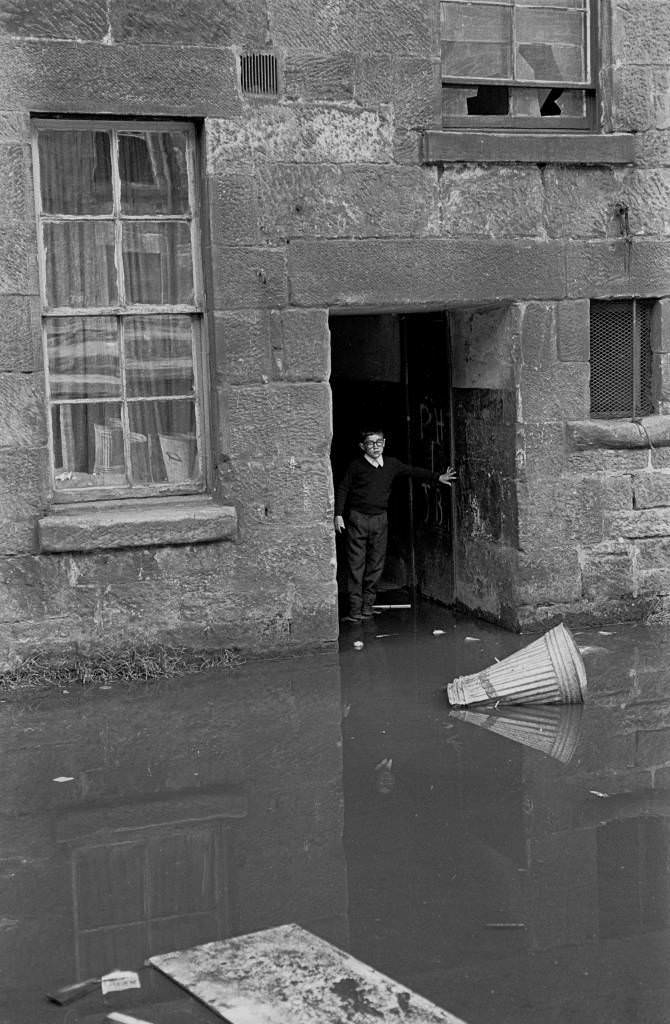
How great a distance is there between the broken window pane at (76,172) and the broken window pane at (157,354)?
2.64 feet

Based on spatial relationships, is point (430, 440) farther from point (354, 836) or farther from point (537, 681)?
point (354, 836)

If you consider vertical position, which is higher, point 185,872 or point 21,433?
point 21,433

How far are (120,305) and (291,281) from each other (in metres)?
1.15

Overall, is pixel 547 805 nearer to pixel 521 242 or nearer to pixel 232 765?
pixel 232 765

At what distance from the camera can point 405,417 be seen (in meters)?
11.5

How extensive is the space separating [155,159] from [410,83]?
1.82 meters

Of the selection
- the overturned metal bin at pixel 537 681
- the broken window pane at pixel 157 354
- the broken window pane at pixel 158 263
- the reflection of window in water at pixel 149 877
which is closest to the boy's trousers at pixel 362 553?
the broken window pane at pixel 157 354

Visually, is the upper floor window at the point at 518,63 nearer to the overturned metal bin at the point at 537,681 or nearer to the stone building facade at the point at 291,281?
the stone building facade at the point at 291,281

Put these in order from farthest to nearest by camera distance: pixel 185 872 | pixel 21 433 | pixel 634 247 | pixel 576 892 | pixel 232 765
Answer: pixel 634 247 < pixel 21 433 < pixel 232 765 < pixel 185 872 < pixel 576 892

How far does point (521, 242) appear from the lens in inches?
372

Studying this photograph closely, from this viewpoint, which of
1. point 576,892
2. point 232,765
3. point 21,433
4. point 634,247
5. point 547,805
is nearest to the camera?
point 576,892

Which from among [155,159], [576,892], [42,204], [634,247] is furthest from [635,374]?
[576,892]

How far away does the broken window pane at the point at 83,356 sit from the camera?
874cm

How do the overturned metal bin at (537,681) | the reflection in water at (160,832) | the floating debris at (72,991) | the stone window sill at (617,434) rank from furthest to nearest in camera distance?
the stone window sill at (617,434) → the overturned metal bin at (537,681) → the reflection in water at (160,832) → the floating debris at (72,991)
